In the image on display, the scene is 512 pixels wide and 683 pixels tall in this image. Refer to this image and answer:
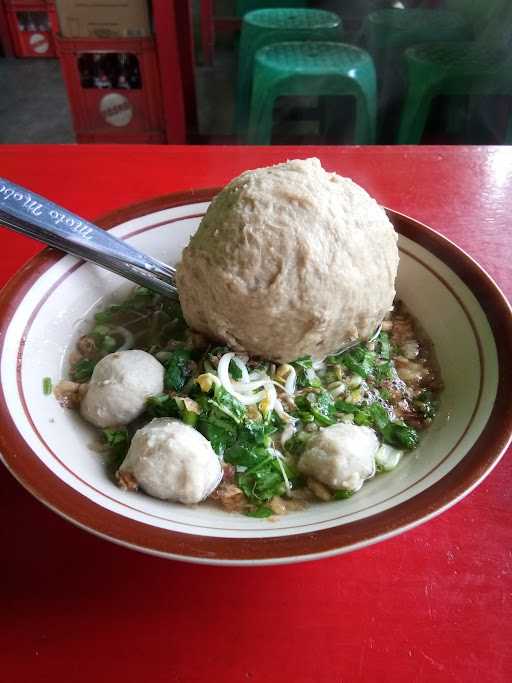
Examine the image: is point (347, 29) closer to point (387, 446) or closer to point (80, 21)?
point (80, 21)

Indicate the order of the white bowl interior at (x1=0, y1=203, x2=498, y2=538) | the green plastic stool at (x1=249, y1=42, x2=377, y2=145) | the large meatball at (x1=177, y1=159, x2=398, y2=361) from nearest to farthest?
the white bowl interior at (x1=0, y1=203, x2=498, y2=538) → the large meatball at (x1=177, y1=159, x2=398, y2=361) → the green plastic stool at (x1=249, y1=42, x2=377, y2=145)

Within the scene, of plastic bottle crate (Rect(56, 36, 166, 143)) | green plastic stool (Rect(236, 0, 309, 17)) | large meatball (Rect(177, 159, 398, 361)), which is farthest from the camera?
green plastic stool (Rect(236, 0, 309, 17))

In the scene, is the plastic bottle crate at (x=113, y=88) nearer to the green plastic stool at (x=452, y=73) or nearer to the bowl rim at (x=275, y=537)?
the green plastic stool at (x=452, y=73)

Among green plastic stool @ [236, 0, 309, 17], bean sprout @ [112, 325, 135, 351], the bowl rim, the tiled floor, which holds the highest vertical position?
the bowl rim

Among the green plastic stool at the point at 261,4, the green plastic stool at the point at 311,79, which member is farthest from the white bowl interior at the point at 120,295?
the green plastic stool at the point at 261,4

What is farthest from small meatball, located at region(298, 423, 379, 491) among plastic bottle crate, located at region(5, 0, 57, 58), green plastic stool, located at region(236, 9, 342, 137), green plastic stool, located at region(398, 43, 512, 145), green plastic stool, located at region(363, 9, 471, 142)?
plastic bottle crate, located at region(5, 0, 57, 58)

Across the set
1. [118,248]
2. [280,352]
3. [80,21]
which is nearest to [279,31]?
[80,21]

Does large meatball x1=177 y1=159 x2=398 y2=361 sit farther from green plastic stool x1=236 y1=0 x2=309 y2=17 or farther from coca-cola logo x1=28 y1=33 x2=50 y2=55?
coca-cola logo x1=28 y1=33 x2=50 y2=55

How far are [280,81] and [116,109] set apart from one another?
934 mm

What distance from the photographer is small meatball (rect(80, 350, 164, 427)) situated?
975mm

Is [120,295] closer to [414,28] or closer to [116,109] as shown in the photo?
[116,109]

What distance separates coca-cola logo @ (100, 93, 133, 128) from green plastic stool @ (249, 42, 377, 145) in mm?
706

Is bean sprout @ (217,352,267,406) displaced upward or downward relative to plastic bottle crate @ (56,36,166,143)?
upward

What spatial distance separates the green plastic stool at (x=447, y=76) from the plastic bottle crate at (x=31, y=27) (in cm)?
288
